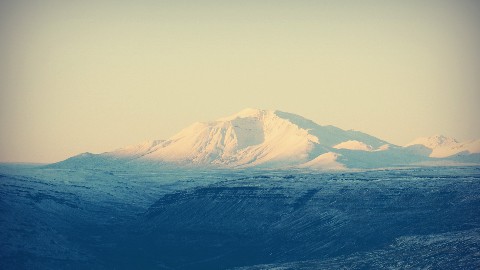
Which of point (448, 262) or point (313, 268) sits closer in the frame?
point (448, 262)

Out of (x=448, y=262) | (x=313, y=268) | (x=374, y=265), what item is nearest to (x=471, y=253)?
(x=448, y=262)

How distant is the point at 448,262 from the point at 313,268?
31.4 m

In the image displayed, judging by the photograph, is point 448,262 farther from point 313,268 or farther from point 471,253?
point 313,268

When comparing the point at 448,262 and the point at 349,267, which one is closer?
the point at 448,262

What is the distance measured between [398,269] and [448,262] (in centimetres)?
1039

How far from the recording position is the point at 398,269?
18388cm

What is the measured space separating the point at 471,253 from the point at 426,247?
16.9 m

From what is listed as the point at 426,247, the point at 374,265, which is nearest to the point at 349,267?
the point at 374,265

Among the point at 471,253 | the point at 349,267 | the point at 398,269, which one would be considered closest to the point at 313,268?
the point at 349,267

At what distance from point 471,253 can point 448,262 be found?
5.94 metres

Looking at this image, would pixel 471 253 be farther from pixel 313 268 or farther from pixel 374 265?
pixel 313 268

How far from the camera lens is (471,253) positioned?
183 meters

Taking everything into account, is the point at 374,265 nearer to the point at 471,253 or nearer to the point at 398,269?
the point at 398,269

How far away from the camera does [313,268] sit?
198 metres
